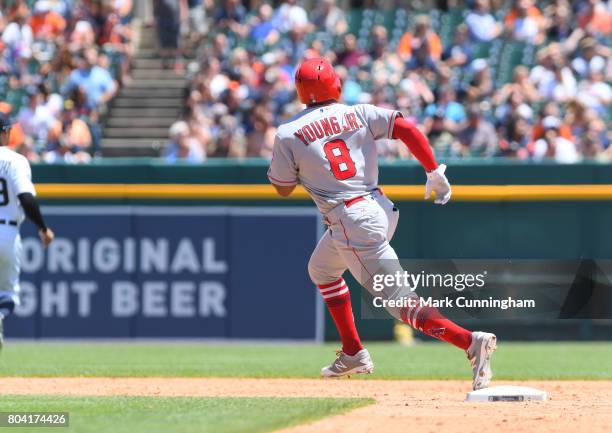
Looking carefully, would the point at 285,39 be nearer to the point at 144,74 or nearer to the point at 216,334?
the point at 144,74

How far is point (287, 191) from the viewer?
8.03 meters

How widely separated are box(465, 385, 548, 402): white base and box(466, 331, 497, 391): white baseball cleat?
65 mm

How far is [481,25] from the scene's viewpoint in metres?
17.3

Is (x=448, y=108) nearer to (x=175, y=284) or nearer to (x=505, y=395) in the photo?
(x=175, y=284)

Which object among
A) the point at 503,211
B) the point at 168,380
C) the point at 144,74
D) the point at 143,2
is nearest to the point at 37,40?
the point at 144,74

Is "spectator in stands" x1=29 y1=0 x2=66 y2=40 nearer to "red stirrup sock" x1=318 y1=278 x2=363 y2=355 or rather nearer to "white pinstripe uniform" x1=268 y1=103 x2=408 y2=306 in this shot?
"red stirrup sock" x1=318 y1=278 x2=363 y2=355

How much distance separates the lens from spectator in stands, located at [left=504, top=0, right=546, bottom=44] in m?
17.0

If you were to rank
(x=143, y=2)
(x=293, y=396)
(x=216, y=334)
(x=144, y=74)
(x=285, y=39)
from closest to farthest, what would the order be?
(x=293, y=396) → (x=216, y=334) → (x=285, y=39) → (x=144, y=74) → (x=143, y=2)

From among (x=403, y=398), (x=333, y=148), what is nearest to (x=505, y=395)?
(x=403, y=398)

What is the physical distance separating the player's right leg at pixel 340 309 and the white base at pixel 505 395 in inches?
29.8

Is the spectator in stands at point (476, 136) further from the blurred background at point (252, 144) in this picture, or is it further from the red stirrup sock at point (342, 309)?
the red stirrup sock at point (342, 309)

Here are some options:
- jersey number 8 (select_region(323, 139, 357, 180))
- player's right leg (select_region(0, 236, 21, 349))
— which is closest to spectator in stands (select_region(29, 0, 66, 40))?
player's right leg (select_region(0, 236, 21, 349))

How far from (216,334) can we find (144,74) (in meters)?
6.57

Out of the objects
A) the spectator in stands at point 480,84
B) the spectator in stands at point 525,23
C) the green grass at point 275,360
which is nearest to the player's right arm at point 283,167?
the green grass at point 275,360
